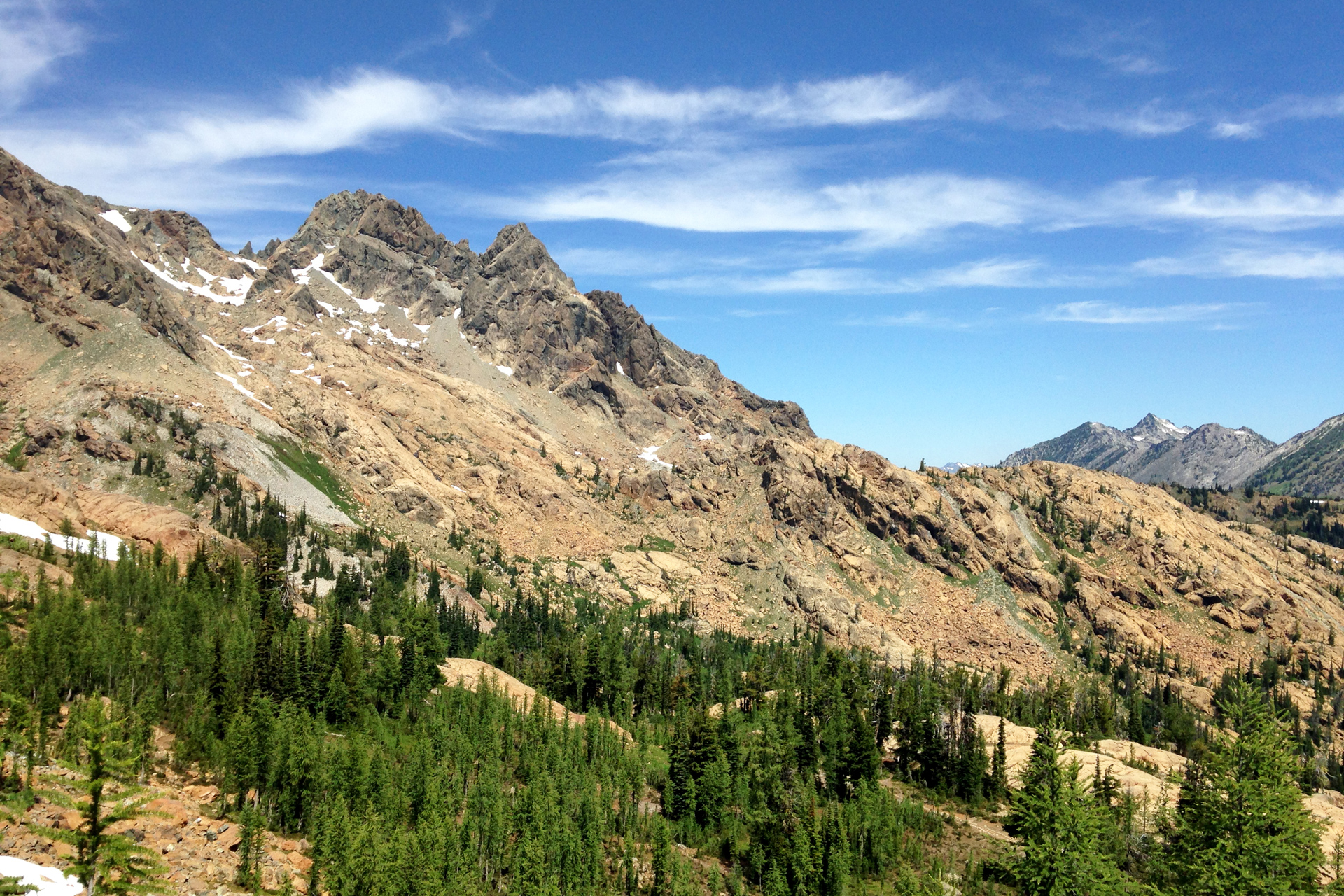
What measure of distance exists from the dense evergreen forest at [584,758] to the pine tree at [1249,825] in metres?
0.15

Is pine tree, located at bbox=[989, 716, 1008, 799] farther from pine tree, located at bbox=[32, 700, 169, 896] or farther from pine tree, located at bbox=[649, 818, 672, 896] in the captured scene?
pine tree, located at bbox=[32, 700, 169, 896]

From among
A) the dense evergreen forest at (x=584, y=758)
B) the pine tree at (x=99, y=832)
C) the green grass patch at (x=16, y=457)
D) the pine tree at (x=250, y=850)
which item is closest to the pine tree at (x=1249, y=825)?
the dense evergreen forest at (x=584, y=758)

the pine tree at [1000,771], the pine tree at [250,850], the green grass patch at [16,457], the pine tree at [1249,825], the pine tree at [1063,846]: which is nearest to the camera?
the pine tree at [1249,825]

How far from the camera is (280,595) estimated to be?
12344cm

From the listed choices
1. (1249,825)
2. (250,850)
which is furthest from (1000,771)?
(250,850)

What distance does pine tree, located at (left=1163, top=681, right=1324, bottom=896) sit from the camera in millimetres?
35406

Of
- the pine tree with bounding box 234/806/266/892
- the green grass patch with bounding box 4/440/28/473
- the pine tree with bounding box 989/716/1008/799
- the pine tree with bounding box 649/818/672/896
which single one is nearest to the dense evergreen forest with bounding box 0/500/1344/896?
the pine tree with bounding box 649/818/672/896

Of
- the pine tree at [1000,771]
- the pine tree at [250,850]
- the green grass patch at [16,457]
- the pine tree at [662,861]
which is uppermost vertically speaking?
the green grass patch at [16,457]

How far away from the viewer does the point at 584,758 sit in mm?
99438

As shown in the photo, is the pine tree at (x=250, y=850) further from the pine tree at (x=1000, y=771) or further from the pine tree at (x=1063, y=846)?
the pine tree at (x=1000, y=771)

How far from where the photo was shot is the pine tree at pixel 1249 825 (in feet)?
116

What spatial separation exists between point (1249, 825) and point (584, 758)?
7697cm

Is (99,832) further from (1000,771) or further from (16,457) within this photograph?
(16,457)

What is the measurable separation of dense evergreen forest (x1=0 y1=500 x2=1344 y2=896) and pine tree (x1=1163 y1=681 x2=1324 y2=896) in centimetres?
15
